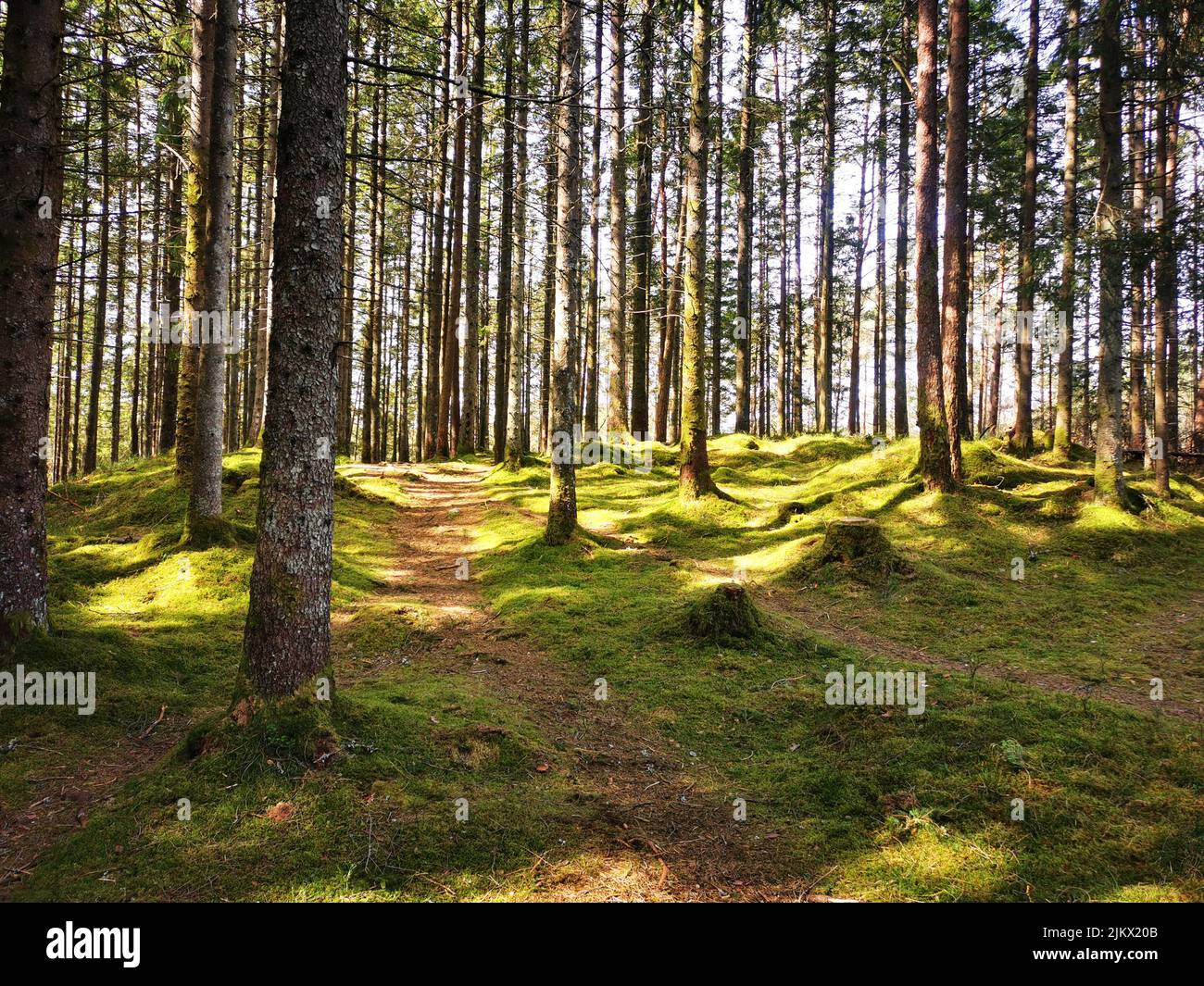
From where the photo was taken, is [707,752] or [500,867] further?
[707,752]

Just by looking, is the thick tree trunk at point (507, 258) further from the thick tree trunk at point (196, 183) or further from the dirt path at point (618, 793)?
the dirt path at point (618, 793)

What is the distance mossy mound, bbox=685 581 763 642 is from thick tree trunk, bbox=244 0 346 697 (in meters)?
4.49

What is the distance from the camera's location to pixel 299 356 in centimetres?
446

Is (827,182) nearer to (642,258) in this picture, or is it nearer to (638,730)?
(642,258)

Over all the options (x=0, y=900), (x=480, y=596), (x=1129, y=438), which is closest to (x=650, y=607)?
(x=480, y=596)

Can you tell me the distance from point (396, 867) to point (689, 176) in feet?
42.0

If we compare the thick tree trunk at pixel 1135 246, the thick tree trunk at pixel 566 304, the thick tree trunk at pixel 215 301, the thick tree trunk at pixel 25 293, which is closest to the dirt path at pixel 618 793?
the thick tree trunk at pixel 566 304

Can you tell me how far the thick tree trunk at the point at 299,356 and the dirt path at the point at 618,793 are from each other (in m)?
2.36

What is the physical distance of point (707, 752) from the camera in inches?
215

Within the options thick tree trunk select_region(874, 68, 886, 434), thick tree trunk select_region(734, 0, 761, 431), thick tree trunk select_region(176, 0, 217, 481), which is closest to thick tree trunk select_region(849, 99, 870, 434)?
thick tree trunk select_region(874, 68, 886, 434)

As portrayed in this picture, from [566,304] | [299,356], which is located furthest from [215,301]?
[299,356]

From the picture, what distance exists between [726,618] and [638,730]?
215cm

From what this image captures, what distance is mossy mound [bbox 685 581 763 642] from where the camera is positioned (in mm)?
7484
